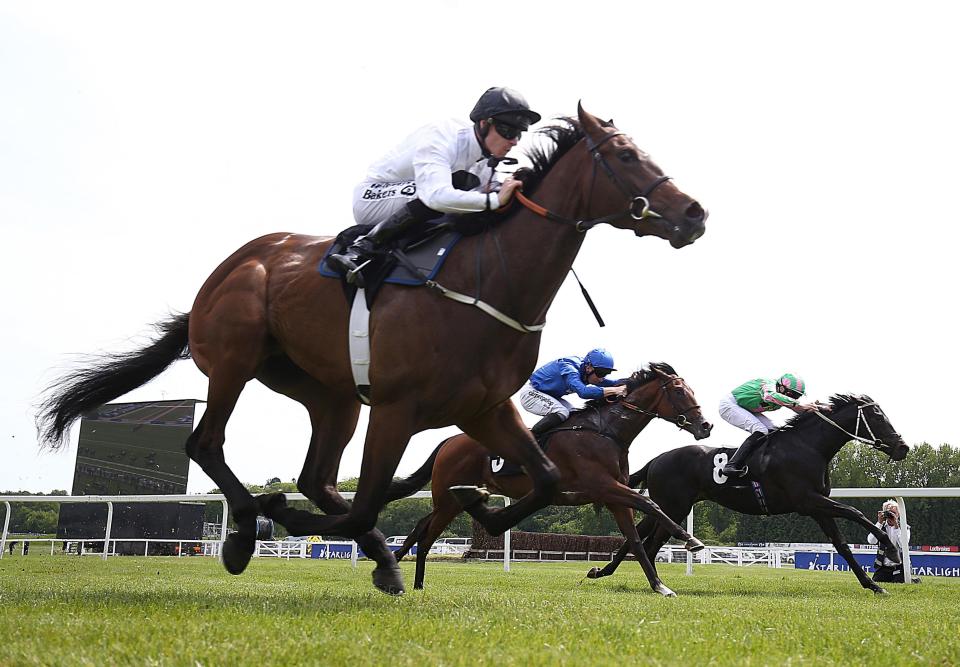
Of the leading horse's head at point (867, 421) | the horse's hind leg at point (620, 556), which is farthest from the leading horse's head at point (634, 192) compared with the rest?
the leading horse's head at point (867, 421)

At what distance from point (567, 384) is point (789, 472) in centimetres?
268

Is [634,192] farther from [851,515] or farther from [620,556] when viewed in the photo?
[620,556]

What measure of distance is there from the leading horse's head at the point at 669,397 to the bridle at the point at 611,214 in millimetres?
5225

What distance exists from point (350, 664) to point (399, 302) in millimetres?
2319

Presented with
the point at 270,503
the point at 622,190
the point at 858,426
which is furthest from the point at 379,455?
the point at 858,426

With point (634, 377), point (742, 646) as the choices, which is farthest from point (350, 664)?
point (634, 377)

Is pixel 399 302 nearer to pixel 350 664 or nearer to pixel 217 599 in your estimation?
pixel 217 599

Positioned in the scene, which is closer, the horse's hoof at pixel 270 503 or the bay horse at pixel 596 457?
the horse's hoof at pixel 270 503

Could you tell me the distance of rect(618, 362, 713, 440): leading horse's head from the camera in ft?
32.2

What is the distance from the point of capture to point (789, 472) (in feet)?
33.3

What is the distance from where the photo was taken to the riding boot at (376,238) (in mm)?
4898

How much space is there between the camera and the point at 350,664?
104 inches

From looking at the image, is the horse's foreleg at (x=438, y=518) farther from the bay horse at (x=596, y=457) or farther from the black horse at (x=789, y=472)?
the black horse at (x=789, y=472)

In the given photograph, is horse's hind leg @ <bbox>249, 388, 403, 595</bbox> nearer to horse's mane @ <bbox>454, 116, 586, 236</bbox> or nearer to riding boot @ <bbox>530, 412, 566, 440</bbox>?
horse's mane @ <bbox>454, 116, 586, 236</bbox>
